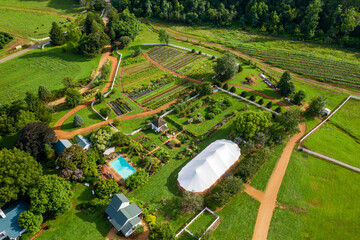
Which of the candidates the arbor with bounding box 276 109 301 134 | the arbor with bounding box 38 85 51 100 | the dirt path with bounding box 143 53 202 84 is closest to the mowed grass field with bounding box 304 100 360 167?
the arbor with bounding box 276 109 301 134

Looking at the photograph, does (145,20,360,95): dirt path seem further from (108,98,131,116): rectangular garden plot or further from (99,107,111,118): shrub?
(99,107,111,118): shrub

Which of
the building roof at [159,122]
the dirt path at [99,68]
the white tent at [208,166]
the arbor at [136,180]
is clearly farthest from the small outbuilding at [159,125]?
the dirt path at [99,68]

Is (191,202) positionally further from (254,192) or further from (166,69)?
(166,69)

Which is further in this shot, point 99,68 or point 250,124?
point 99,68

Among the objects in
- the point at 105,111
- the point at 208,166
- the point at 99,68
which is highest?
the point at 99,68

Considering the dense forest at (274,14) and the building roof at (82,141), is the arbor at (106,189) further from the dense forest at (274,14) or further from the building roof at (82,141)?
the dense forest at (274,14)

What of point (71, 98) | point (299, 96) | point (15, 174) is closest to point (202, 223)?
point (15, 174)
